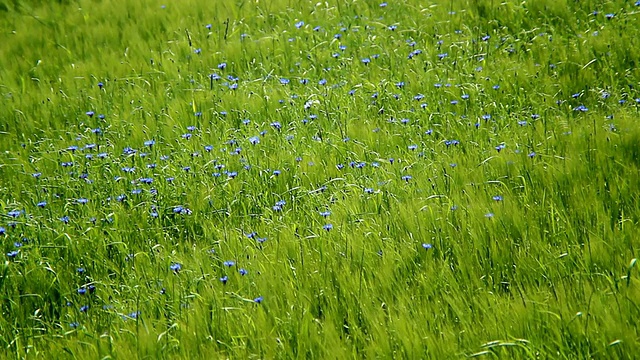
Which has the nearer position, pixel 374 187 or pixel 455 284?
pixel 455 284

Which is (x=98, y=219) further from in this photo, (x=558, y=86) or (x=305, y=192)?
(x=558, y=86)

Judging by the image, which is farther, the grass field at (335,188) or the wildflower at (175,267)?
the wildflower at (175,267)

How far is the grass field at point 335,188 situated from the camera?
2615mm

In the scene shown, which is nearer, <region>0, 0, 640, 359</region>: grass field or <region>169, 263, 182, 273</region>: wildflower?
<region>0, 0, 640, 359</region>: grass field

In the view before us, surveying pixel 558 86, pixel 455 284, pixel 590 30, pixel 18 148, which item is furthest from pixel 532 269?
pixel 18 148

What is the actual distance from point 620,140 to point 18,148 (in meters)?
4.25

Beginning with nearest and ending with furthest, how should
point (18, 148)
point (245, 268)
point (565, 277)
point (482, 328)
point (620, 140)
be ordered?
point (482, 328) → point (565, 277) → point (245, 268) → point (620, 140) → point (18, 148)

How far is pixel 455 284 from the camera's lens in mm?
2715

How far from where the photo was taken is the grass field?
103 inches

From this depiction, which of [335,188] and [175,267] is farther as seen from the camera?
[335,188]

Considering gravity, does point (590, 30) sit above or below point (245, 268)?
above

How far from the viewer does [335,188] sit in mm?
3730

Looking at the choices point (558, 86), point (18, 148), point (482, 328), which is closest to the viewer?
point (482, 328)

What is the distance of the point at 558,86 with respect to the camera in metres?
4.50
